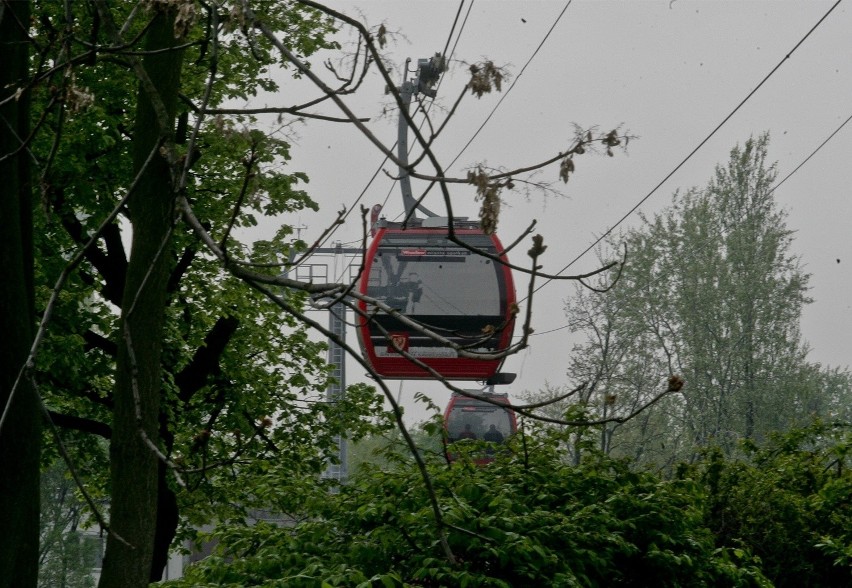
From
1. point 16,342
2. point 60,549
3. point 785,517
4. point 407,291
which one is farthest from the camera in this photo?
point 60,549

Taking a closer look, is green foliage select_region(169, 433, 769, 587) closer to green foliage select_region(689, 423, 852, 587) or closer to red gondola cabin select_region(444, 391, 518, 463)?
green foliage select_region(689, 423, 852, 587)

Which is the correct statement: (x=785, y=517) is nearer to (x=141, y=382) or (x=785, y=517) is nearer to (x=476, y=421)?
(x=141, y=382)

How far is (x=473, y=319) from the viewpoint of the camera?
19719mm

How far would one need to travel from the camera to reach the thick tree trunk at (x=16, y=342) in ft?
17.5

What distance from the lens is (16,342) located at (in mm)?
5508

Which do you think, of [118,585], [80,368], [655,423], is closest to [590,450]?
[118,585]

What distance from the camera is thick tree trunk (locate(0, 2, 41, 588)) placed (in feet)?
17.5

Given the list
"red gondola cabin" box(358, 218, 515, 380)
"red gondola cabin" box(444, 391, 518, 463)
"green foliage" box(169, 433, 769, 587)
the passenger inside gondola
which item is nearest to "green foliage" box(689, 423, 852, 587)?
"green foliage" box(169, 433, 769, 587)

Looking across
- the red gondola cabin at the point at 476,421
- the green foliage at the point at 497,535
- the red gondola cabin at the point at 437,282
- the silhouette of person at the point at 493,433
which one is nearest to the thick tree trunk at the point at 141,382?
the green foliage at the point at 497,535

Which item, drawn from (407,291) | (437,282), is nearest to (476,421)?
(437,282)

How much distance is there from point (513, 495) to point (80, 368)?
9.46 meters

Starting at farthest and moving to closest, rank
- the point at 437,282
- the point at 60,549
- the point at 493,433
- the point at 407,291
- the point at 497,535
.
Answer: the point at 60,549 → the point at 493,433 → the point at 437,282 → the point at 407,291 → the point at 497,535

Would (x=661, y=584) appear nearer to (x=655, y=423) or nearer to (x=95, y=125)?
(x=95, y=125)

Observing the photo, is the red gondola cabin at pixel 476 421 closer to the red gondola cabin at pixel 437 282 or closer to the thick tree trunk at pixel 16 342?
the red gondola cabin at pixel 437 282
